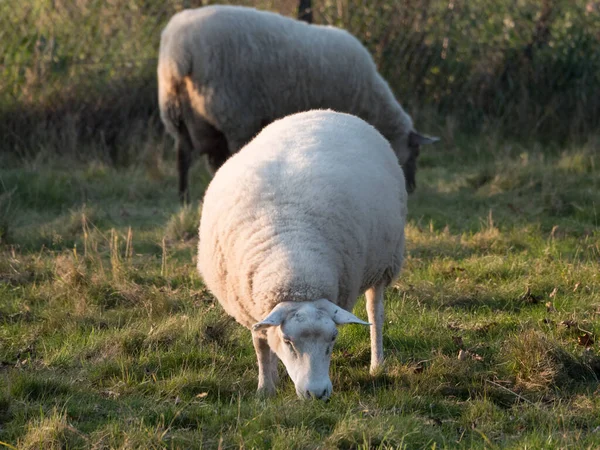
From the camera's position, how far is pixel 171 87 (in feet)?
22.7

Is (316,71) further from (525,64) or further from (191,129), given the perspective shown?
(525,64)

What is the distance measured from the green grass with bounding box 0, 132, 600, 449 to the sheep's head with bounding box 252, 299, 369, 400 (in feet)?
0.27

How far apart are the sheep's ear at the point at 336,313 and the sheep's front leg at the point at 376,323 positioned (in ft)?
2.29

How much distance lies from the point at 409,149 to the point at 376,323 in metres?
4.10

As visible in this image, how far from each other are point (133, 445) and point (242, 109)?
4.37 metres

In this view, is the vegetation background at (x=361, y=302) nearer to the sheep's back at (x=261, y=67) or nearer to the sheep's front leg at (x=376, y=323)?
the sheep's front leg at (x=376, y=323)

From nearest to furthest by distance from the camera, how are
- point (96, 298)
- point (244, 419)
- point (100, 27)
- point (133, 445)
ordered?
point (133, 445) < point (244, 419) < point (96, 298) < point (100, 27)

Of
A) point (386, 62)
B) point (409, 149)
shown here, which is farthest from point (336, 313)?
point (386, 62)

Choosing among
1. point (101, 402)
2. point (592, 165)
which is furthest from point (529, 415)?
point (592, 165)

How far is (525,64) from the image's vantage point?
32.1 ft

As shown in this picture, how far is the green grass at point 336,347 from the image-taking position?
317cm

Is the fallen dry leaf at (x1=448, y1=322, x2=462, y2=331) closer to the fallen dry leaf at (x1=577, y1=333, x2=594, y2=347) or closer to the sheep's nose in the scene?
the fallen dry leaf at (x1=577, y1=333, x2=594, y2=347)

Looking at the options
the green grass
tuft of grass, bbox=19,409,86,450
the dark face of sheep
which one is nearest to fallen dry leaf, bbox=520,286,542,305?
the green grass

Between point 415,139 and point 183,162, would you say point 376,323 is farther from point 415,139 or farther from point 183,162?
point 415,139
